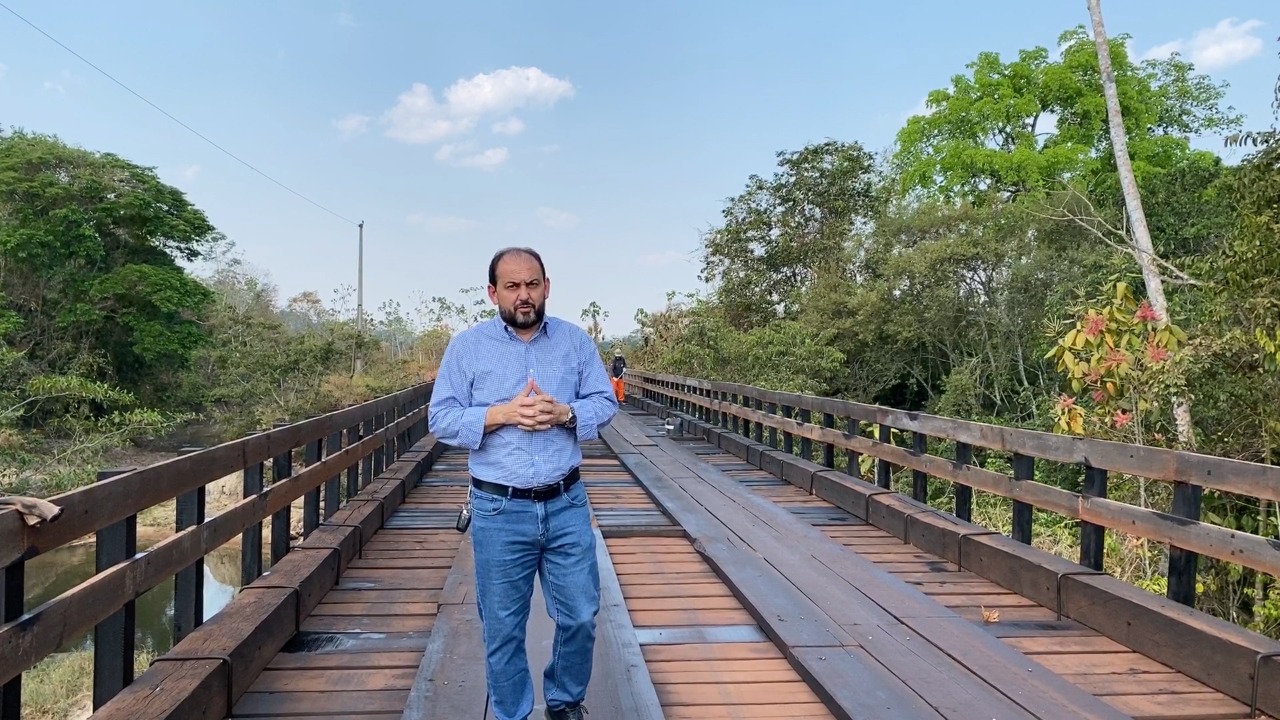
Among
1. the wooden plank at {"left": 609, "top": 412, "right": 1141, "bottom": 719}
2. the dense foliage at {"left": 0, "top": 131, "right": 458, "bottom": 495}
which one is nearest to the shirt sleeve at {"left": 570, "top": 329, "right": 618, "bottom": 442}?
the wooden plank at {"left": 609, "top": 412, "right": 1141, "bottom": 719}

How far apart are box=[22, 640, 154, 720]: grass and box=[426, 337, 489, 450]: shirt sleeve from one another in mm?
10609

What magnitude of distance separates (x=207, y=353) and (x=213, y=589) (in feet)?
54.2

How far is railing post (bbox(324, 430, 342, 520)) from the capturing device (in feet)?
16.8

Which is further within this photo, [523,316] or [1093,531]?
[1093,531]

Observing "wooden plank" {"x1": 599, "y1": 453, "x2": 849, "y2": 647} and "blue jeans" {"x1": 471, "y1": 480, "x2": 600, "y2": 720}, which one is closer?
"blue jeans" {"x1": 471, "y1": 480, "x2": 600, "y2": 720}

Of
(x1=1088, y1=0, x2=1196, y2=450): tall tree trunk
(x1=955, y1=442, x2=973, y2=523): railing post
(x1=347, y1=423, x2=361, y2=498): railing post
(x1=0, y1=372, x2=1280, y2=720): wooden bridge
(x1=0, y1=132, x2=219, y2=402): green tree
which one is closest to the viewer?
(x1=0, y1=372, x2=1280, y2=720): wooden bridge

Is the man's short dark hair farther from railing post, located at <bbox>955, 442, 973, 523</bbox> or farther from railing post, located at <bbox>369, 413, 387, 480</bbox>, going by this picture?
railing post, located at <bbox>369, 413, 387, 480</bbox>

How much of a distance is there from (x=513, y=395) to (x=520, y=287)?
1.06 ft

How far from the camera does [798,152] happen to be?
82.4 ft

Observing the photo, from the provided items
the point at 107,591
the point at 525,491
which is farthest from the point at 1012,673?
the point at 107,591

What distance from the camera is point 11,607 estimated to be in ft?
6.74

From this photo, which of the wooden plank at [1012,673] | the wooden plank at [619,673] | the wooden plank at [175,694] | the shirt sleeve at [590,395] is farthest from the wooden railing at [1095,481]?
the wooden plank at [175,694]

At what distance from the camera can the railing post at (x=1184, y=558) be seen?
3273 millimetres

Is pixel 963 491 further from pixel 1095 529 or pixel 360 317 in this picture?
pixel 360 317
